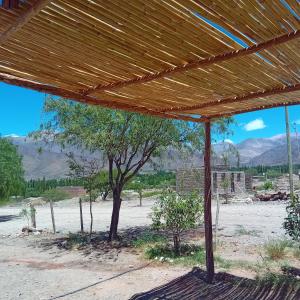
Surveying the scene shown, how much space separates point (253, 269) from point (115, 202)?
5220mm

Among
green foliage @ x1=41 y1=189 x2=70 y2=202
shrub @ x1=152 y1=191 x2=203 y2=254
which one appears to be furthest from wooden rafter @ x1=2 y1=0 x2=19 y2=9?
green foliage @ x1=41 y1=189 x2=70 y2=202

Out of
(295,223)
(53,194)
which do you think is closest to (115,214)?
(295,223)

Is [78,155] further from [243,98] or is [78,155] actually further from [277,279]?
[243,98]

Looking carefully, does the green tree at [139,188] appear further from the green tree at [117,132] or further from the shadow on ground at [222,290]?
the shadow on ground at [222,290]

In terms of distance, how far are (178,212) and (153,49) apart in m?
5.87

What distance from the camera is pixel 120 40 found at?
2885 mm

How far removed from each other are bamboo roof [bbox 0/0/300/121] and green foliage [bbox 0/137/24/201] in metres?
17.8

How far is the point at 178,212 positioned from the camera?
8500mm

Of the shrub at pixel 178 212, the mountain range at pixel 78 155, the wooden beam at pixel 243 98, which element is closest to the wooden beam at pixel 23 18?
the wooden beam at pixel 243 98

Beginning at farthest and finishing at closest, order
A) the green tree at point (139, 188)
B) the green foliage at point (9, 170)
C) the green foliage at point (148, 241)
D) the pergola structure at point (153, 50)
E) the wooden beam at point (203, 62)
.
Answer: the green tree at point (139, 188)
the green foliage at point (9, 170)
the green foliage at point (148, 241)
the wooden beam at point (203, 62)
the pergola structure at point (153, 50)

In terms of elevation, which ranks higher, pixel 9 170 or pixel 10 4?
pixel 10 4

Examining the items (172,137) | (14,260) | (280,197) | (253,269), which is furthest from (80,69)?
(280,197)

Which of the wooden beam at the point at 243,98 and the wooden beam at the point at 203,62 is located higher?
the wooden beam at the point at 203,62

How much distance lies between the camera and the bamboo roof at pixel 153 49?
8.00 ft
